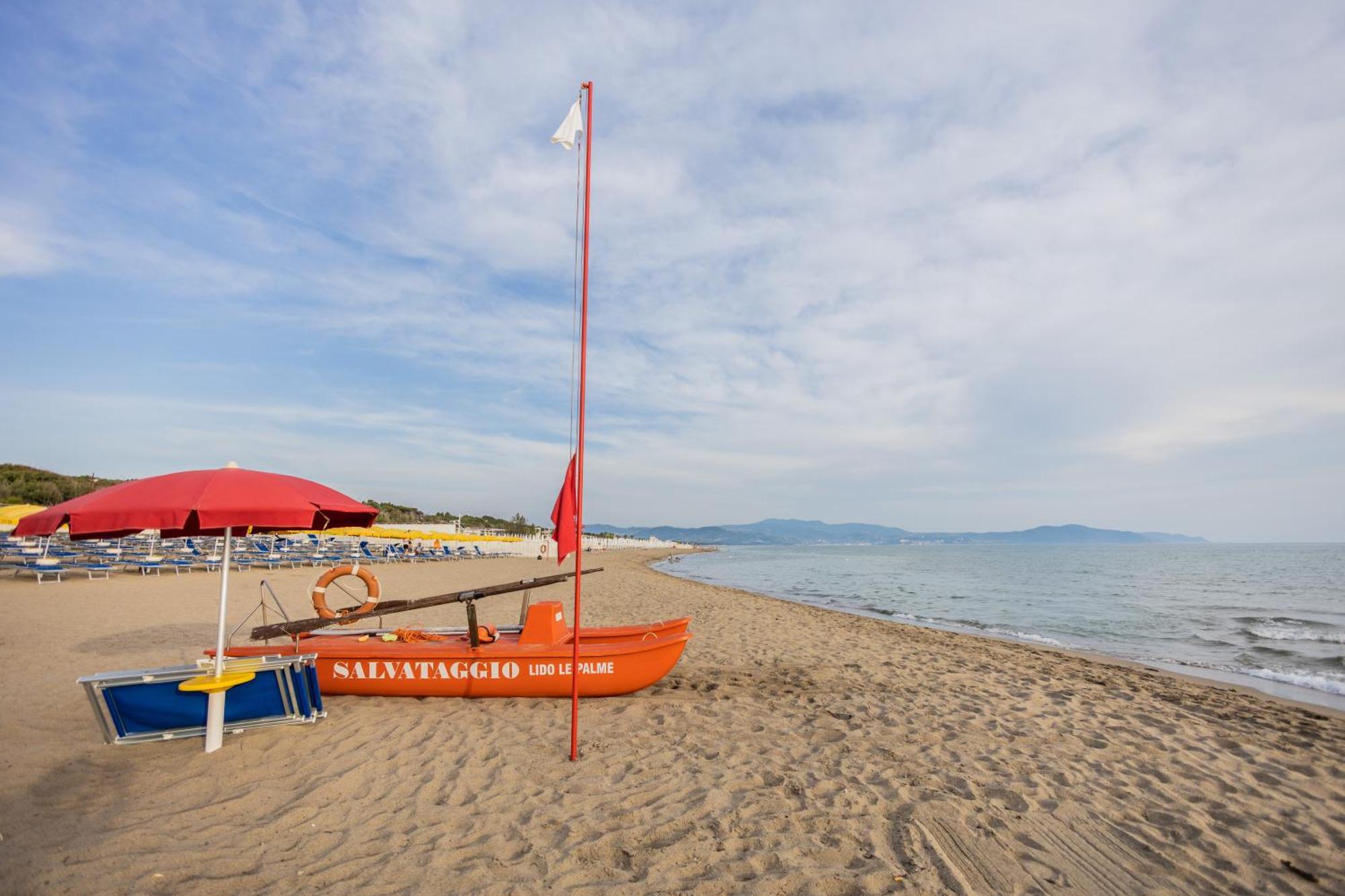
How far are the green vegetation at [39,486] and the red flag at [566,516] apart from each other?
3471cm

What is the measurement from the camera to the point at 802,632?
1213cm

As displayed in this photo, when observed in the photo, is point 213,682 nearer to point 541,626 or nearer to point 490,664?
Result: point 490,664

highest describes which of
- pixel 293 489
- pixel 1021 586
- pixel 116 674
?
pixel 293 489

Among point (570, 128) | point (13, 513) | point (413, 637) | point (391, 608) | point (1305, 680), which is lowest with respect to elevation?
point (1305, 680)

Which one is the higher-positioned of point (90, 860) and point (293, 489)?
point (293, 489)

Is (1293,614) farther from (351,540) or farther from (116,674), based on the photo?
(351,540)

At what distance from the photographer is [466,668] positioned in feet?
21.2

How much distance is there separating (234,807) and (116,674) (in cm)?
178

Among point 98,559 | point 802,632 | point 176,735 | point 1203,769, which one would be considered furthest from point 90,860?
point 98,559

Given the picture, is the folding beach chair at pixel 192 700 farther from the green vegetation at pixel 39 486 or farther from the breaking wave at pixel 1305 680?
the green vegetation at pixel 39 486

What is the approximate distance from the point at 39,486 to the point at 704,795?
44257 millimetres

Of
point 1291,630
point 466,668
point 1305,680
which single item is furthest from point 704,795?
point 1291,630

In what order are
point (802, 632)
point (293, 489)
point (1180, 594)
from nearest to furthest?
point (293, 489) < point (802, 632) < point (1180, 594)

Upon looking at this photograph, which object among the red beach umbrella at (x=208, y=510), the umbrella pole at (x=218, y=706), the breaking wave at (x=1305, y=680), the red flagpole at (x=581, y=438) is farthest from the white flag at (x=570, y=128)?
the breaking wave at (x=1305, y=680)
